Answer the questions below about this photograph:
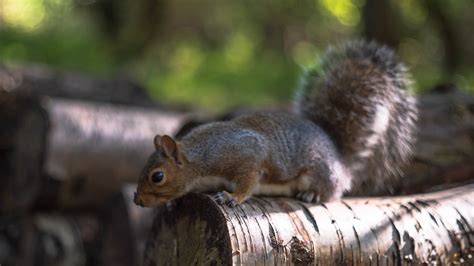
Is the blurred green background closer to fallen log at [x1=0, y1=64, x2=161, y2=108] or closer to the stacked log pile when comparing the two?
fallen log at [x1=0, y1=64, x2=161, y2=108]

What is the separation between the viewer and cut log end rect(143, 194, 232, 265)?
160 cm

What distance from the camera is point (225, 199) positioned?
1.72 metres

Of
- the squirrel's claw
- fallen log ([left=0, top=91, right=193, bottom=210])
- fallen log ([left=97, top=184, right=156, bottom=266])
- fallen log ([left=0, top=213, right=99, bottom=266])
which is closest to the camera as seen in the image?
the squirrel's claw

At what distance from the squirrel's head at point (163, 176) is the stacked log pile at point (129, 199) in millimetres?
51

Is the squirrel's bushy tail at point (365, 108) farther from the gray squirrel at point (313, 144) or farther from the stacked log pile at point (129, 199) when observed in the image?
the stacked log pile at point (129, 199)

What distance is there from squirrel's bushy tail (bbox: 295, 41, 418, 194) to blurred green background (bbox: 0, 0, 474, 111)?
236 centimetres

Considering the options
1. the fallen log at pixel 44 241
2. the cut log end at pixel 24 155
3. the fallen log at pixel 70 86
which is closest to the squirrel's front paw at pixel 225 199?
the fallen log at pixel 44 241

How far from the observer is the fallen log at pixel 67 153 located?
11.0 ft

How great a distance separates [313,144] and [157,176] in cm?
50

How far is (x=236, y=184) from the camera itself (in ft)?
6.15

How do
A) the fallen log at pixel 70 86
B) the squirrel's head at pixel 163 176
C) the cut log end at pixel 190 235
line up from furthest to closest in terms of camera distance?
the fallen log at pixel 70 86, the squirrel's head at pixel 163 176, the cut log end at pixel 190 235

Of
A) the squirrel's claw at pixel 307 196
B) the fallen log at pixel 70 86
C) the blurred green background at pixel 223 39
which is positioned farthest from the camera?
the blurred green background at pixel 223 39

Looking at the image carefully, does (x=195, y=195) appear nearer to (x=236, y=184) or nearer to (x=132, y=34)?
(x=236, y=184)

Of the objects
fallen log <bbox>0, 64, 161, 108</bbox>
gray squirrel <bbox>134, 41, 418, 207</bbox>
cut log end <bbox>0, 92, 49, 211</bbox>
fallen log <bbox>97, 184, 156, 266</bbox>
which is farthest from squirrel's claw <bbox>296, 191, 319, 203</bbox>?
fallen log <bbox>0, 64, 161, 108</bbox>
